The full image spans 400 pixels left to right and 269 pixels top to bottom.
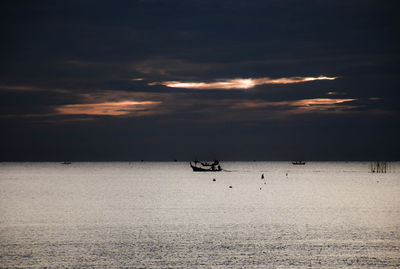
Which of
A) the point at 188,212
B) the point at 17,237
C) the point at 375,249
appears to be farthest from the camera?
the point at 188,212

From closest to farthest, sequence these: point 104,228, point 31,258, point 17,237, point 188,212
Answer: point 31,258
point 17,237
point 104,228
point 188,212

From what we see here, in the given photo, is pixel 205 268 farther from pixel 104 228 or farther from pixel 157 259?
pixel 104 228

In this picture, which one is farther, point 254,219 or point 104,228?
point 254,219

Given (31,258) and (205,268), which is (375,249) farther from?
(31,258)

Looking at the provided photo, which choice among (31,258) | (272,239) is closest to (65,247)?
(31,258)

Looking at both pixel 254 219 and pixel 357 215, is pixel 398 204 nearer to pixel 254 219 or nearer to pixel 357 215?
pixel 357 215

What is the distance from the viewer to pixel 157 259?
1690 inches

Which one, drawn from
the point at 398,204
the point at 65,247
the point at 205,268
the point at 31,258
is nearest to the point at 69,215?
the point at 65,247

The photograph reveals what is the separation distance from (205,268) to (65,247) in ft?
48.8

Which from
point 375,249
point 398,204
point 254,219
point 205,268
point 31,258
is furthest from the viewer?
point 398,204

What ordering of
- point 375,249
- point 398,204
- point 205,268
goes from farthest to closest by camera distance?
point 398,204 → point 375,249 → point 205,268

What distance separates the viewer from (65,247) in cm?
4791

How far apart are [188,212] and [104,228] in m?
20.4

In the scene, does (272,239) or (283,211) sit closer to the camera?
(272,239)
